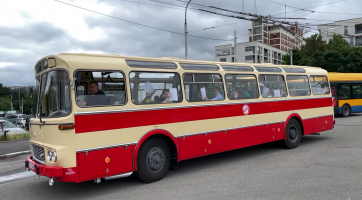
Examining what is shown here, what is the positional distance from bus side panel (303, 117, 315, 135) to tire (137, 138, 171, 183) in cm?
593

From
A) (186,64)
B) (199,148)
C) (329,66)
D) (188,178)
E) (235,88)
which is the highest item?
(329,66)

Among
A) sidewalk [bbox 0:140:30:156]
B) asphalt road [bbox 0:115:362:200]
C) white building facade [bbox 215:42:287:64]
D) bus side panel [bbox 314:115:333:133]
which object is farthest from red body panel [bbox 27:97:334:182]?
white building facade [bbox 215:42:287:64]

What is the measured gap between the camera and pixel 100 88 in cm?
572

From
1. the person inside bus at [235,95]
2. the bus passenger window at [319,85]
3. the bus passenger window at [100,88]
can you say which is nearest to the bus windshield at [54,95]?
the bus passenger window at [100,88]

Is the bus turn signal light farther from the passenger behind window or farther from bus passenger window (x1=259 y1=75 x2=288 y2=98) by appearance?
bus passenger window (x1=259 y1=75 x2=288 y2=98)

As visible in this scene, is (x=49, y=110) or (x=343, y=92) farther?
(x=343, y=92)

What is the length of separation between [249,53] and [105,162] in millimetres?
89104

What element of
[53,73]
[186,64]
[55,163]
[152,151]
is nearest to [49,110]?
[53,73]

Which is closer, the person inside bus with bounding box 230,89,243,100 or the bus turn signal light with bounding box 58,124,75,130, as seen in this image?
the bus turn signal light with bounding box 58,124,75,130

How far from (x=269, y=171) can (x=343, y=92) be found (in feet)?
54.3

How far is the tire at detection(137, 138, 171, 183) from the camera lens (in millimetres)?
6195

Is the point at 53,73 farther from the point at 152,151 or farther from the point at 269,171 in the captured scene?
the point at 269,171

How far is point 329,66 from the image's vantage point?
3531 cm

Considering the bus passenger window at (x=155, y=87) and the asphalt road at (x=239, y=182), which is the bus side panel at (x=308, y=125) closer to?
the asphalt road at (x=239, y=182)
